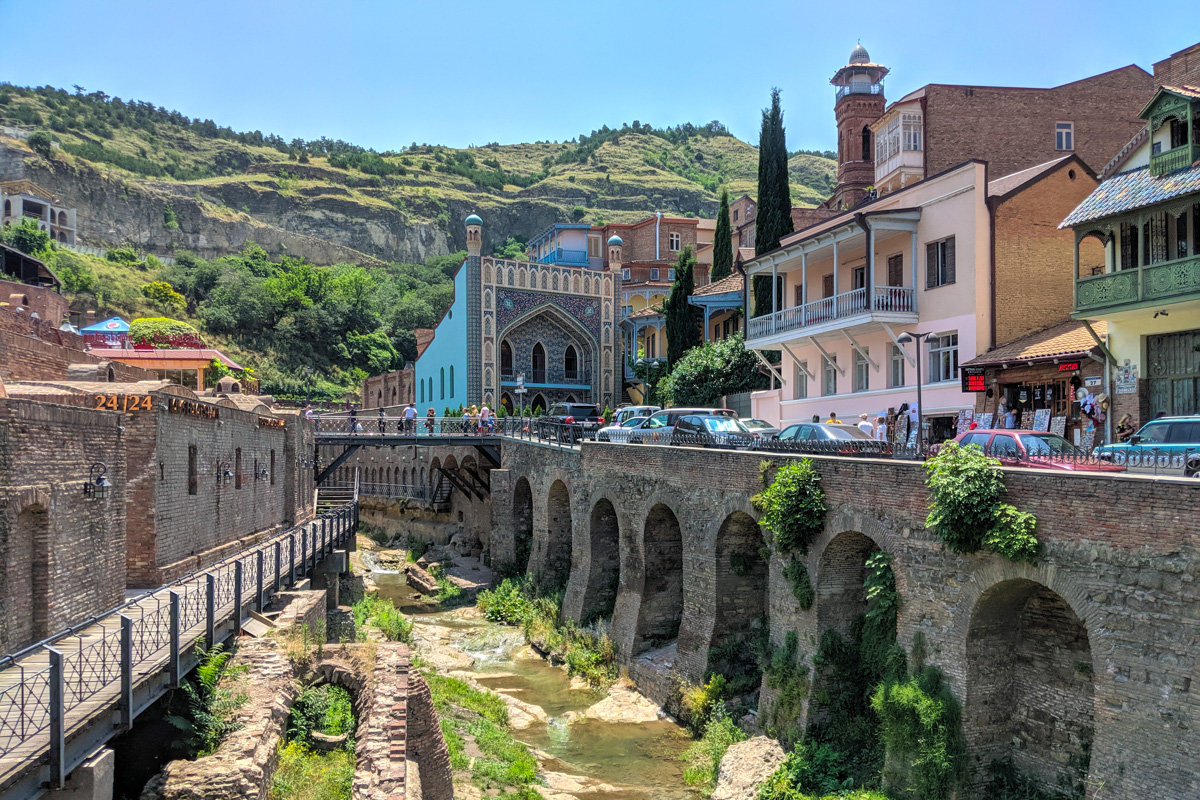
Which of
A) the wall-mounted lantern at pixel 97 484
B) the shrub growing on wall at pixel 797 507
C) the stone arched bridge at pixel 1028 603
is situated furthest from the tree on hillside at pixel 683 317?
the wall-mounted lantern at pixel 97 484

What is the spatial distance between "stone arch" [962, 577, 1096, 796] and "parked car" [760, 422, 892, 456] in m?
4.75

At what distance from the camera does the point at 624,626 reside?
22.1 meters

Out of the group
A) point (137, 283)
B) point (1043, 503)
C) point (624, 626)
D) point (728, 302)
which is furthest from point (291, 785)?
point (137, 283)

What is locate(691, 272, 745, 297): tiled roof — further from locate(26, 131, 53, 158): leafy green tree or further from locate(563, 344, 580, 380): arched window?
locate(26, 131, 53, 158): leafy green tree

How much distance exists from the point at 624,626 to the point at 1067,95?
23.6 metres

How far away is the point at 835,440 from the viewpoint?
1677cm

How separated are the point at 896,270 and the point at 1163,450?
1375 cm

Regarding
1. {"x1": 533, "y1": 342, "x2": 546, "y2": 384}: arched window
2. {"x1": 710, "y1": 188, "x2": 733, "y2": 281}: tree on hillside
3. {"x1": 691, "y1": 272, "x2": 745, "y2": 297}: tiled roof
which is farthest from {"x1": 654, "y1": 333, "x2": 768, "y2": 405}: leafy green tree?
{"x1": 533, "y1": 342, "x2": 546, "y2": 384}: arched window

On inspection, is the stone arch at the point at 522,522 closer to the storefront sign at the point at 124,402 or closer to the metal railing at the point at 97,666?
the metal railing at the point at 97,666

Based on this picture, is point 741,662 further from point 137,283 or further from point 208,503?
point 137,283

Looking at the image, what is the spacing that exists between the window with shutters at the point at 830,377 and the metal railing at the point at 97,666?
17.8 m

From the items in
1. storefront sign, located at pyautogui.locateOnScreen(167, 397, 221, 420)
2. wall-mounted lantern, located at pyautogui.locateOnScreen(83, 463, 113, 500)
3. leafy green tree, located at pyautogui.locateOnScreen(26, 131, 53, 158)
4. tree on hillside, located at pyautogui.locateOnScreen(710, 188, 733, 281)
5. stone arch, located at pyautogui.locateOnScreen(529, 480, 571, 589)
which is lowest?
stone arch, located at pyautogui.locateOnScreen(529, 480, 571, 589)

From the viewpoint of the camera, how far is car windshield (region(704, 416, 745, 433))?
22.9 meters

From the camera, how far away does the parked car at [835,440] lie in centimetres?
1631
